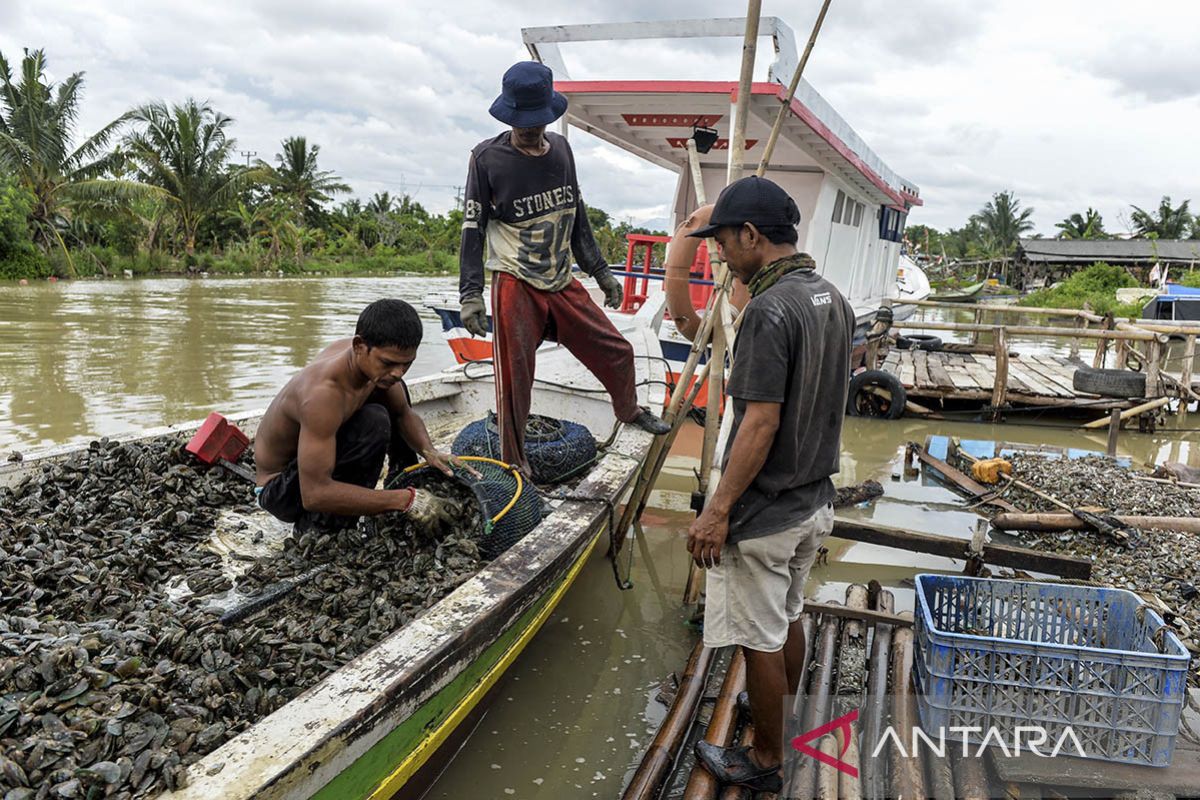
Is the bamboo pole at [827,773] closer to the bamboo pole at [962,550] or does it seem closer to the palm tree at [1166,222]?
the bamboo pole at [962,550]

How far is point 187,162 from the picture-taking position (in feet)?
90.4

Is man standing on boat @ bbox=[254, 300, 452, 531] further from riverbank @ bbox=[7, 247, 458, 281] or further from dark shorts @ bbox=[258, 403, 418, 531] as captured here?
riverbank @ bbox=[7, 247, 458, 281]

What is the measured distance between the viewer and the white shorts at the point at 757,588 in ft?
7.57

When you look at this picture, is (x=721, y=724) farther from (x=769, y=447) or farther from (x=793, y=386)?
(x=793, y=386)

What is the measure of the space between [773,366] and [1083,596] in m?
1.74

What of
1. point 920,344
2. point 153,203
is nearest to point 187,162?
point 153,203

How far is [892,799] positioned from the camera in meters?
2.35

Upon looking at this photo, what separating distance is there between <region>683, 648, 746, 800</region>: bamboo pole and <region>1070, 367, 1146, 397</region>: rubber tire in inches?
264

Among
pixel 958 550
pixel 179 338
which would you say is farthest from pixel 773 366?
pixel 179 338

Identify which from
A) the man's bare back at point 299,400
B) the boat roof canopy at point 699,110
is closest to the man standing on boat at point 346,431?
the man's bare back at point 299,400

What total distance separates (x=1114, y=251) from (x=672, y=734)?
3364 cm

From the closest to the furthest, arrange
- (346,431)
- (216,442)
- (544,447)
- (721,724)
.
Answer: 1. (721,724)
2. (346,431)
3. (216,442)
4. (544,447)

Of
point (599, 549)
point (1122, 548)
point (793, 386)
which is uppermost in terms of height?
point (793, 386)

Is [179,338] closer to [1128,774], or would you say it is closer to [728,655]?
[728,655]
